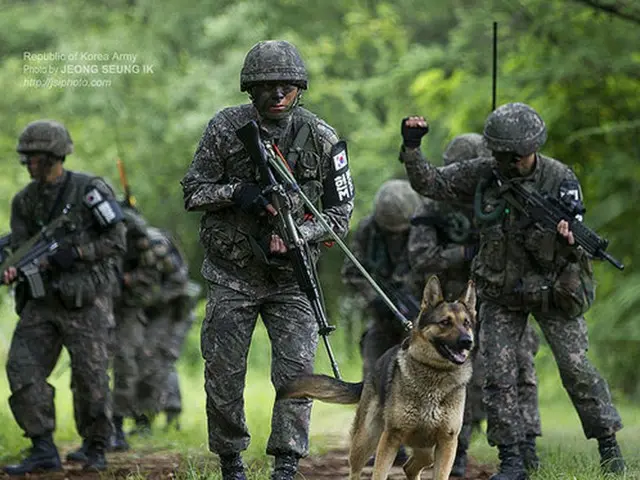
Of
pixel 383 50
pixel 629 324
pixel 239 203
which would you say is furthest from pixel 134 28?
pixel 239 203

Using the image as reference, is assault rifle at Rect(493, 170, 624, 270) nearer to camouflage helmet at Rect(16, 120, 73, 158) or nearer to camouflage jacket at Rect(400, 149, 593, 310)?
camouflage jacket at Rect(400, 149, 593, 310)

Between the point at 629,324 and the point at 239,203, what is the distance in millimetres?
8062

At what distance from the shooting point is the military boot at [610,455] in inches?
375

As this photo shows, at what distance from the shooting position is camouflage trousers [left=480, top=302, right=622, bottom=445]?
31.9 feet

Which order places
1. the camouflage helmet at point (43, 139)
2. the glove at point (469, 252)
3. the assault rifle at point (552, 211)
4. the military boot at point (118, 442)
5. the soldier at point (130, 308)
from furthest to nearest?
the soldier at point (130, 308)
the military boot at point (118, 442)
the glove at point (469, 252)
the camouflage helmet at point (43, 139)
the assault rifle at point (552, 211)

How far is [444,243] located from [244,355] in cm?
335

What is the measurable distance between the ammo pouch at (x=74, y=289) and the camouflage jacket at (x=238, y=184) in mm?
2660

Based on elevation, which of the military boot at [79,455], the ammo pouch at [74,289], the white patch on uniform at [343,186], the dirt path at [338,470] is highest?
the white patch on uniform at [343,186]

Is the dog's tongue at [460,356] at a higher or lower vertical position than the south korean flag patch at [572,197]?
lower

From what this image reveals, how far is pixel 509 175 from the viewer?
9.82 m

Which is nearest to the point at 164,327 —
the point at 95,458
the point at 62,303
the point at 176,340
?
the point at 176,340

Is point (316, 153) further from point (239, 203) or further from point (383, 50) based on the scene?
point (383, 50)

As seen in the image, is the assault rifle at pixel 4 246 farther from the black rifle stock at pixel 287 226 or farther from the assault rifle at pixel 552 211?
the assault rifle at pixel 552 211

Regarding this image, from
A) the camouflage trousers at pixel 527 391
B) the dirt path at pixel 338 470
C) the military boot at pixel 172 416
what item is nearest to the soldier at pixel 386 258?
the dirt path at pixel 338 470
